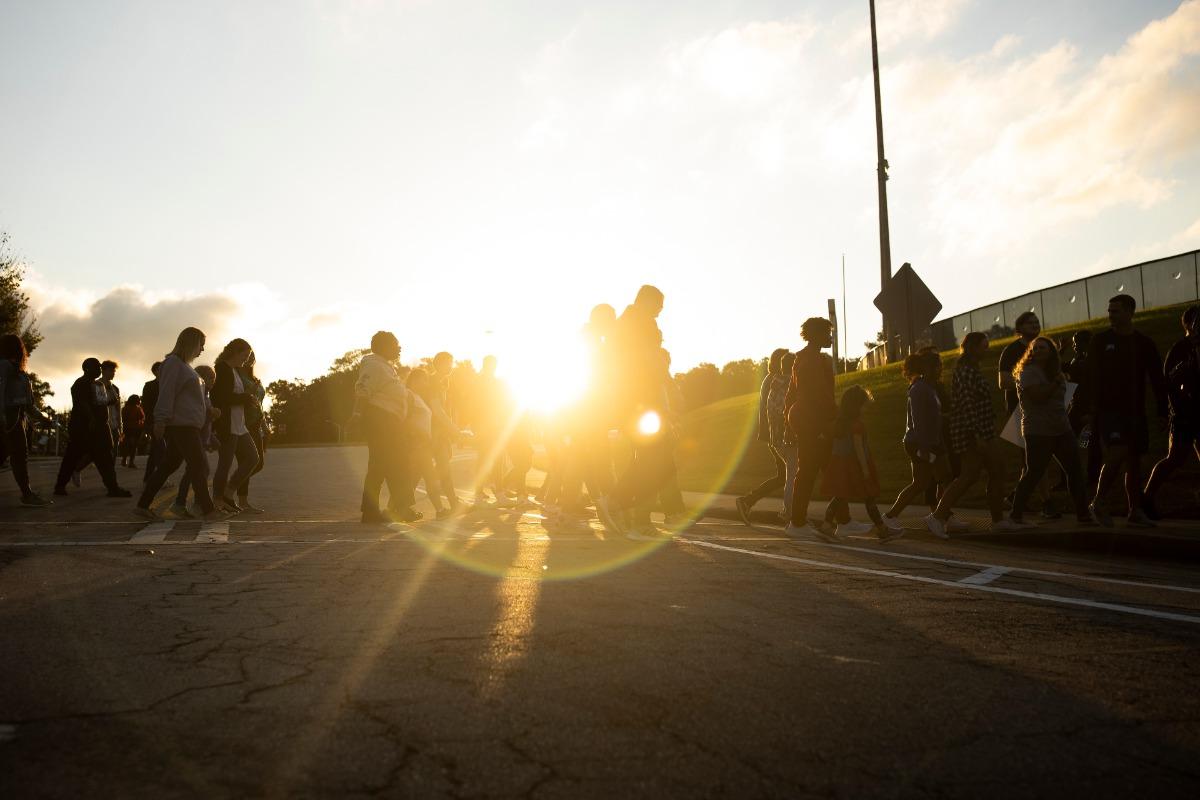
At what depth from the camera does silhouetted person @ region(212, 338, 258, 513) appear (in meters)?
11.5

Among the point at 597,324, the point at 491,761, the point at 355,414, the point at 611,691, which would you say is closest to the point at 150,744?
the point at 491,761

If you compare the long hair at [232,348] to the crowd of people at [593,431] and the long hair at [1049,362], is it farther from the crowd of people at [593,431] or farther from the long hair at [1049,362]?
the long hair at [1049,362]

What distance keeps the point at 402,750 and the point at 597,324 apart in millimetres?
7063

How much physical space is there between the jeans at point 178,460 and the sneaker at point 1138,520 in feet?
29.3

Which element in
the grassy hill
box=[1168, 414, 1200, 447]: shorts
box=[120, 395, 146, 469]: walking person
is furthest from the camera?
box=[120, 395, 146, 469]: walking person

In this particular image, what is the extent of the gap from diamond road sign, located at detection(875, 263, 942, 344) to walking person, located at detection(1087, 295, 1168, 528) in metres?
3.85

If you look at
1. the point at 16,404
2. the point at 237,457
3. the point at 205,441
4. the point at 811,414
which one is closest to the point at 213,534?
the point at 237,457

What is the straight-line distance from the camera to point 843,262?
8156 cm

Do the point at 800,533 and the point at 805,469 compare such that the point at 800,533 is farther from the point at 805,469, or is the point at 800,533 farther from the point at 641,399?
the point at 641,399

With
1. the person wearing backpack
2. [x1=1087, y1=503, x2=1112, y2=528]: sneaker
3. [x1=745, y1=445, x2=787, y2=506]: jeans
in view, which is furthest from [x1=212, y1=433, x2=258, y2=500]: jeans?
the person wearing backpack

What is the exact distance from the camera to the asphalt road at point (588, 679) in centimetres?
260

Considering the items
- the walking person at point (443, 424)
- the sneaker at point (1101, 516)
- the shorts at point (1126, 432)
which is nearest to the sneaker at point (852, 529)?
the sneaker at point (1101, 516)

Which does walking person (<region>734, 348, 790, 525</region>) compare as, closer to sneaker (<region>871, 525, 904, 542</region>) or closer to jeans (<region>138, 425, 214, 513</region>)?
sneaker (<region>871, 525, 904, 542</region>)

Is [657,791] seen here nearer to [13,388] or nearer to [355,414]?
[355,414]
